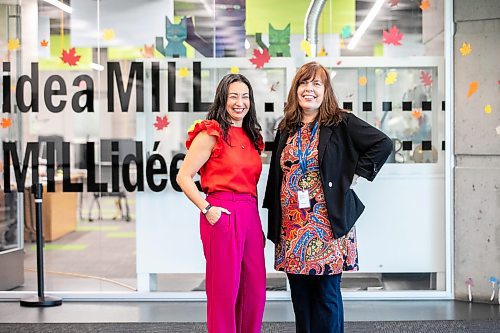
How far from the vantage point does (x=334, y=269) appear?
352 cm

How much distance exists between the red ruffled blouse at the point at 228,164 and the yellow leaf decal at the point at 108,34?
2232mm

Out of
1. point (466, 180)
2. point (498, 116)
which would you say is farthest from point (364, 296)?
point (498, 116)

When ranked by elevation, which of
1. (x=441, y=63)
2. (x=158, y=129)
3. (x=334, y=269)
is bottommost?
(x=334, y=269)

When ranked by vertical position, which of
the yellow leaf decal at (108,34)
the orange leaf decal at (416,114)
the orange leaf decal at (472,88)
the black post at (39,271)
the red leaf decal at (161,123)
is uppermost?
the yellow leaf decal at (108,34)

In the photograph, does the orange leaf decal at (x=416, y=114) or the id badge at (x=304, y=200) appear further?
the orange leaf decal at (x=416, y=114)

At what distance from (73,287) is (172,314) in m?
1.00

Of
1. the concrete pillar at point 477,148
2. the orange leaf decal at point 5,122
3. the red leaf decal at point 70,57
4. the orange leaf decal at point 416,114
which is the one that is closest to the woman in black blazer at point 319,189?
the orange leaf decal at point 416,114

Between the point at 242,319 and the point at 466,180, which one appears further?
the point at 466,180

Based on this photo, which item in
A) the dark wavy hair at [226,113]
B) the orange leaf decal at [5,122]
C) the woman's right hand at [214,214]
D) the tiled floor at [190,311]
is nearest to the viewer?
the woman's right hand at [214,214]

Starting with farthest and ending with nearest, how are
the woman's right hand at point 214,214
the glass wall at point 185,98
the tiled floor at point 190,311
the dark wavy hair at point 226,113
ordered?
1. the glass wall at point 185,98
2. the tiled floor at point 190,311
3. the dark wavy hair at point 226,113
4. the woman's right hand at point 214,214

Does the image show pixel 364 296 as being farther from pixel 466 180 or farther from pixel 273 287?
pixel 466 180

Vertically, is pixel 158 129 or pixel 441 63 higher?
pixel 441 63

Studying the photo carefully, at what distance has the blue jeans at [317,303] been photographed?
3549 millimetres

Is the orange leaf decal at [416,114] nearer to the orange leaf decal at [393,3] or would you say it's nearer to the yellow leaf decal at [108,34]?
the orange leaf decal at [393,3]
